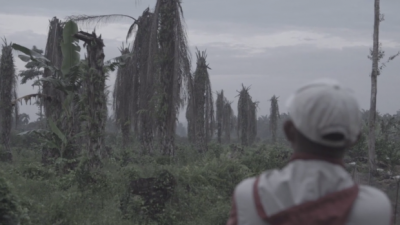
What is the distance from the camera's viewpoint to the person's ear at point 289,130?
173 centimetres

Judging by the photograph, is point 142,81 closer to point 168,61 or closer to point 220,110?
point 168,61

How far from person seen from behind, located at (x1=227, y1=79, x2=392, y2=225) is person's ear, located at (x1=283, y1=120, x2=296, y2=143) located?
0.17 feet

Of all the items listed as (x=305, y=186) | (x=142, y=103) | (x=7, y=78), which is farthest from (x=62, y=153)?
(x=305, y=186)

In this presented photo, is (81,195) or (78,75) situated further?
(78,75)

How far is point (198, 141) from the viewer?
2617cm

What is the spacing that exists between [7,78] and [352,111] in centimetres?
2092

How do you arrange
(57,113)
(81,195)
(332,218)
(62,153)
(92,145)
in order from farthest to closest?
(57,113)
(62,153)
(92,145)
(81,195)
(332,218)

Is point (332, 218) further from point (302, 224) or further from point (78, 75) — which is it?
point (78, 75)

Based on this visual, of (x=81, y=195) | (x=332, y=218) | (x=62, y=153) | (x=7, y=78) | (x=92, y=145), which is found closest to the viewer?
(x=332, y=218)

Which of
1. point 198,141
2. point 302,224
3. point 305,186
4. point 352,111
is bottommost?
point 198,141

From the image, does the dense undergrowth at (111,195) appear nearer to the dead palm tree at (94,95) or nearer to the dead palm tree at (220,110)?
the dead palm tree at (94,95)

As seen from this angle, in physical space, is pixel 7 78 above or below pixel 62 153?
above

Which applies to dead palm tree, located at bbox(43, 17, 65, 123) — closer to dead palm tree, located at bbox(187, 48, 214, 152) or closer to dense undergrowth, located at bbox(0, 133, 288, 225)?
dense undergrowth, located at bbox(0, 133, 288, 225)

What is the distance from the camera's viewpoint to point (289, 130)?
1.75m
